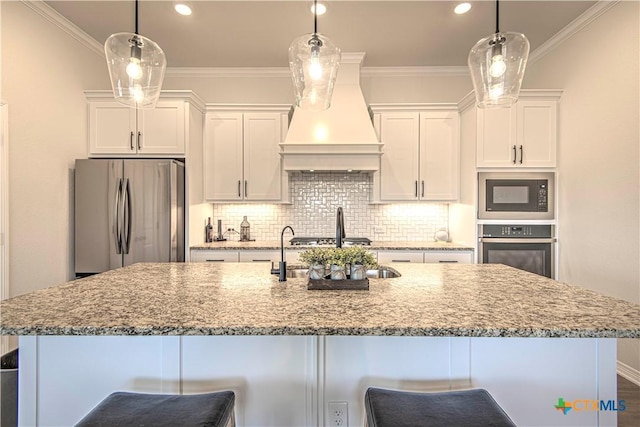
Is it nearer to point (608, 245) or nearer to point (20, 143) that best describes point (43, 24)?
point (20, 143)

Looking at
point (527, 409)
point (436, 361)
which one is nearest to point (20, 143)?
point (436, 361)

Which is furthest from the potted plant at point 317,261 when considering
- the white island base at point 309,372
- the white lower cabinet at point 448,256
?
the white lower cabinet at point 448,256

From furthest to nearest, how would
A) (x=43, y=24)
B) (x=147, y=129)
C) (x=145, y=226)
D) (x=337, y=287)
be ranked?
1. (x=147, y=129)
2. (x=145, y=226)
3. (x=43, y=24)
4. (x=337, y=287)

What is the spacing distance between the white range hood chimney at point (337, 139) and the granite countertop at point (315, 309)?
1.88m

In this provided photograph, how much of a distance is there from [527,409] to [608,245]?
2053 mm

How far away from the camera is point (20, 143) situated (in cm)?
266

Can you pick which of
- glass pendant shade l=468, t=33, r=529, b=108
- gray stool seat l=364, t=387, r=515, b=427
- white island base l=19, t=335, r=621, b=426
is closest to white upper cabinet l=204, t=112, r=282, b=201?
glass pendant shade l=468, t=33, r=529, b=108

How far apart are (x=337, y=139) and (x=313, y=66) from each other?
5.82 ft

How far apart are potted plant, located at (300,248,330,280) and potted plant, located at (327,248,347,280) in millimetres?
34

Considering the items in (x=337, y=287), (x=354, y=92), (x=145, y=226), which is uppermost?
(x=354, y=92)

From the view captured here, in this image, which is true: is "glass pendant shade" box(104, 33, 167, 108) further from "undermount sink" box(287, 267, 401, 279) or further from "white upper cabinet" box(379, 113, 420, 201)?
"white upper cabinet" box(379, 113, 420, 201)

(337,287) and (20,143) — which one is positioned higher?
(20,143)

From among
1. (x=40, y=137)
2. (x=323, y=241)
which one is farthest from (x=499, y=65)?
(x=40, y=137)

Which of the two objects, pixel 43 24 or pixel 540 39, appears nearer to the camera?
pixel 43 24
